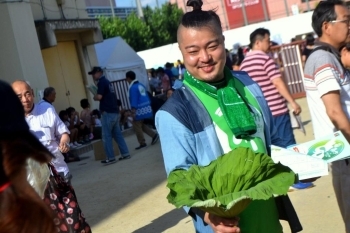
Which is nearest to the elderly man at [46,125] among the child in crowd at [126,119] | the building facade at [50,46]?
the building facade at [50,46]

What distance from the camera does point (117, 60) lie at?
2559cm

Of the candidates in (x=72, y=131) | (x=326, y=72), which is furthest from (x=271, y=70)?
(x=72, y=131)

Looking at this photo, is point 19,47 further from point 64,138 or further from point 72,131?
point 64,138

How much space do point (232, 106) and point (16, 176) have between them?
5.76ft

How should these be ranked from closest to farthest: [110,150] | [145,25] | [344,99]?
[344,99]
[110,150]
[145,25]

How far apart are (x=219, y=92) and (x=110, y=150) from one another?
1111 cm

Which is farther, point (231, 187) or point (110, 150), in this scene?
point (110, 150)

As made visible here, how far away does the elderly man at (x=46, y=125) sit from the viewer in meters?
6.51

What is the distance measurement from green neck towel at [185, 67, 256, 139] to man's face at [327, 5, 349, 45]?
1.47 m

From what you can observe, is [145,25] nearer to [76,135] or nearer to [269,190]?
[76,135]

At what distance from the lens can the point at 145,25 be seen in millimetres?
52438

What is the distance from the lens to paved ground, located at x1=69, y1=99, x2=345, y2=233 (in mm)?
7238

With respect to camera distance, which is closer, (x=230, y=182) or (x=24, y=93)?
(x=230, y=182)

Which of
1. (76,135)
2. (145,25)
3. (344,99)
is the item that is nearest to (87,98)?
(76,135)
